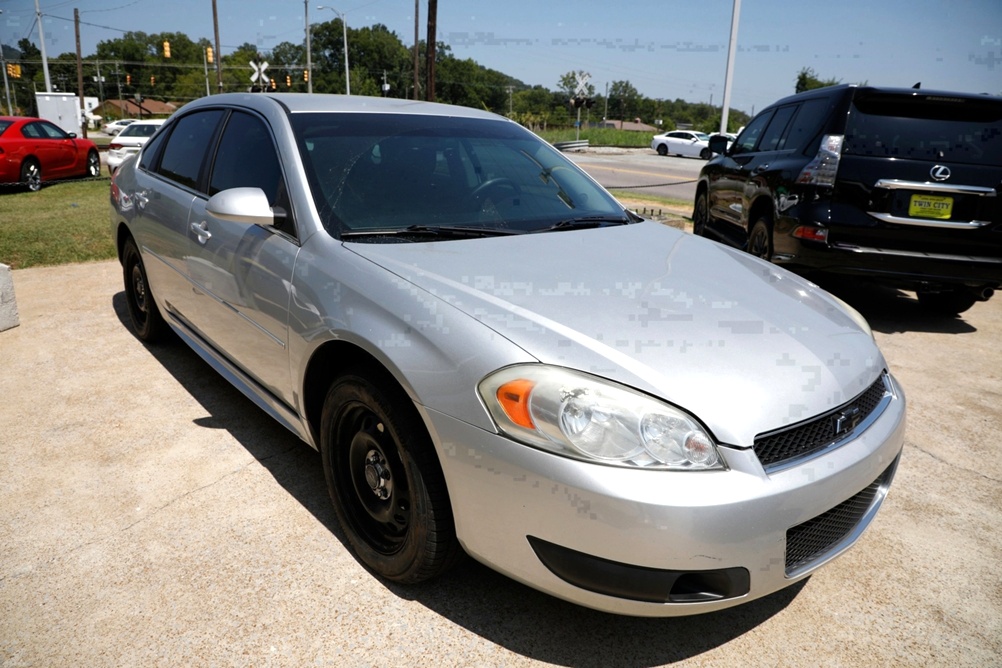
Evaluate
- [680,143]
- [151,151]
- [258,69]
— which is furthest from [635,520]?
[680,143]

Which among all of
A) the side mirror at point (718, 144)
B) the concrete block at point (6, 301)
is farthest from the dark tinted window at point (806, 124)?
the concrete block at point (6, 301)

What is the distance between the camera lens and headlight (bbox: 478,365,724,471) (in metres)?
1.81

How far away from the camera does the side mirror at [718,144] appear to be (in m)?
7.49

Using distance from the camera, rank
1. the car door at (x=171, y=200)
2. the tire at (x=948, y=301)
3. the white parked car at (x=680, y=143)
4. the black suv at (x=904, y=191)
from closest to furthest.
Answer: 1. the car door at (x=171, y=200)
2. the black suv at (x=904, y=191)
3. the tire at (x=948, y=301)
4. the white parked car at (x=680, y=143)

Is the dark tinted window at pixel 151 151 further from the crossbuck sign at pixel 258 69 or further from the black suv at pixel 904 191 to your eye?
the crossbuck sign at pixel 258 69

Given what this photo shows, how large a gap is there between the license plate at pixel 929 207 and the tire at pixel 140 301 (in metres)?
5.29

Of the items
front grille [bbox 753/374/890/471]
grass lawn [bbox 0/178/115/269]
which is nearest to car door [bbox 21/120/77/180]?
grass lawn [bbox 0/178/115/269]

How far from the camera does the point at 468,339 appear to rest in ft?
6.49

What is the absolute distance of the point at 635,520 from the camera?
1.76 meters

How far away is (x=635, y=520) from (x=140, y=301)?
4.16 m

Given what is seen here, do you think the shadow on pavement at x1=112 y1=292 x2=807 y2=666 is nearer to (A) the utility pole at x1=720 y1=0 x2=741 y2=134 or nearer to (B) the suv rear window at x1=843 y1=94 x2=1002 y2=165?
(B) the suv rear window at x1=843 y1=94 x2=1002 y2=165

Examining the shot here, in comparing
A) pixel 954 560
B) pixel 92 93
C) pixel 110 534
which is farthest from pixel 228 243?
pixel 92 93

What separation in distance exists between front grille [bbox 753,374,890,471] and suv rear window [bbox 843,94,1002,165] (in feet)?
12.2

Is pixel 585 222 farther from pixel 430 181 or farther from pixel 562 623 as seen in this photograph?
pixel 562 623
